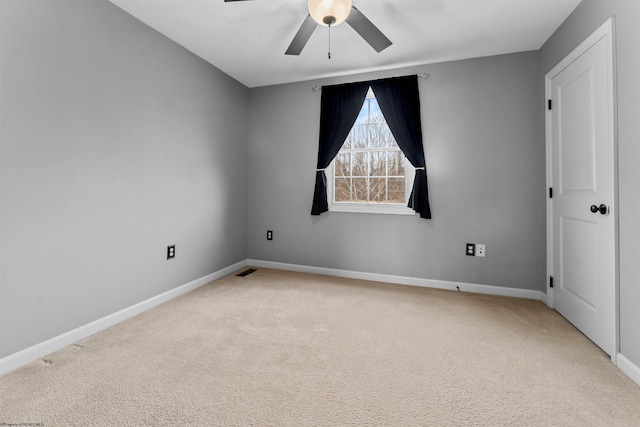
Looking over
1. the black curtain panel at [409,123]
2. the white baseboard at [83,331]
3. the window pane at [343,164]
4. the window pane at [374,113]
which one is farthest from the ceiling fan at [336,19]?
the white baseboard at [83,331]

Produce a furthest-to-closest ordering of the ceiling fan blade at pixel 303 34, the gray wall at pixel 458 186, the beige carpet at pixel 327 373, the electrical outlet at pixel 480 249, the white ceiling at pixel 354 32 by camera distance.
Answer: the electrical outlet at pixel 480 249 → the gray wall at pixel 458 186 → the white ceiling at pixel 354 32 → the ceiling fan blade at pixel 303 34 → the beige carpet at pixel 327 373

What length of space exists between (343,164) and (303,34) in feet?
5.63

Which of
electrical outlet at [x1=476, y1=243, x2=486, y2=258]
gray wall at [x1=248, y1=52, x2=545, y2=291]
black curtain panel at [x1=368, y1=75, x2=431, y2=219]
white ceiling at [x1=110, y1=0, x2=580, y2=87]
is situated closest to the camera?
white ceiling at [x1=110, y1=0, x2=580, y2=87]

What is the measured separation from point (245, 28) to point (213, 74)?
3.03ft

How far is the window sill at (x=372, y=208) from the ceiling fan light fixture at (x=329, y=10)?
2.01 m

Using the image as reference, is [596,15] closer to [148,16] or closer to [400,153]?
[400,153]

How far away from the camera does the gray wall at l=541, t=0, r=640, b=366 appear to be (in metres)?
1.56

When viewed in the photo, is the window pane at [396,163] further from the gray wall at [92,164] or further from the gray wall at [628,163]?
the gray wall at [92,164]

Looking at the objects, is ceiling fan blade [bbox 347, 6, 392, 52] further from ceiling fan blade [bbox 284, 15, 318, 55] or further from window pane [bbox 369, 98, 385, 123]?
window pane [bbox 369, 98, 385, 123]

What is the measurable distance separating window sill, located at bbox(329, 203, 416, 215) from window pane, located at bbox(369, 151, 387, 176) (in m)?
0.40

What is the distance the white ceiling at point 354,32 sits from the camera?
2.16 m

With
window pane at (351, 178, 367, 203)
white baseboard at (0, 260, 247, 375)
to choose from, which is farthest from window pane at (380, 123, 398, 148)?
white baseboard at (0, 260, 247, 375)

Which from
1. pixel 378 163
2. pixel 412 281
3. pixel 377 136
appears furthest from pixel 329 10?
pixel 412 281

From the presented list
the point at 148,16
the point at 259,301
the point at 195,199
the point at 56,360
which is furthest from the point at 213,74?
the point at 56,360
